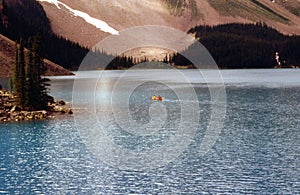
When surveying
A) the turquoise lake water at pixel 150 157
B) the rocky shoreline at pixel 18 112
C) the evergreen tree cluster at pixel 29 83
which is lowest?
the turquoise lake water at pixel 150 157

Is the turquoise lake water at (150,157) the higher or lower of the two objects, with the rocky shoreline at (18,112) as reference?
lower

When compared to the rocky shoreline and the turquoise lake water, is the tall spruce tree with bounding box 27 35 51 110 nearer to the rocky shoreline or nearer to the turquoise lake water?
the rocky shoreline

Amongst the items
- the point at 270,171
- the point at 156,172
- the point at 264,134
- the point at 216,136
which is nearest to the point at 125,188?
the point at 156,172

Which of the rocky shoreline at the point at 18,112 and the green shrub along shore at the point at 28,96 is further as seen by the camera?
the green shrub along shore at the point at 28,96

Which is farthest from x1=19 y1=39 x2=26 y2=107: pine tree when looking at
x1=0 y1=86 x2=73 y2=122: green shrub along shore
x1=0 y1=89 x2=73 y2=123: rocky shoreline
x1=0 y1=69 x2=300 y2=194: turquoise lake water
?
x1=0 y1=69 x2=300 y2=194: turquoise lake water

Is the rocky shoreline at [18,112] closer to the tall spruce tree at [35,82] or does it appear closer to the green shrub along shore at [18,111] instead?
the green shrub along shore at [18,111]

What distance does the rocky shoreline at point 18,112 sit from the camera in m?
101

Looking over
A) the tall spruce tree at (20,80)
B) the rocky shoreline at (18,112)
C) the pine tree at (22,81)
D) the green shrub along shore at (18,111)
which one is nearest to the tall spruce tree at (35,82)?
the pine tree at (22,81)

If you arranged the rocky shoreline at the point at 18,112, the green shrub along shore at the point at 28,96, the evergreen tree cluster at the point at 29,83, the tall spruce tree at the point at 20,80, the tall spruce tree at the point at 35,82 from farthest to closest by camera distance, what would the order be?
the tall spruce tree at the point at 35,82 → the evergreen tree cluster at the point at 29,83 → the tall spruce tree at the point at 20,80 → the green shrub along shore at the point at 28,96 → the rocky shoreline at the point at 18,112

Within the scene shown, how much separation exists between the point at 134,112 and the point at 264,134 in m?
39.2

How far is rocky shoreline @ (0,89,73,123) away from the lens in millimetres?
100794

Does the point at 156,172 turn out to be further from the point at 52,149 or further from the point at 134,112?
the point at 134,112

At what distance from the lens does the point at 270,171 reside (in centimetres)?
5866

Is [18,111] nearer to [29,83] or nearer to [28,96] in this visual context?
[28,96]
